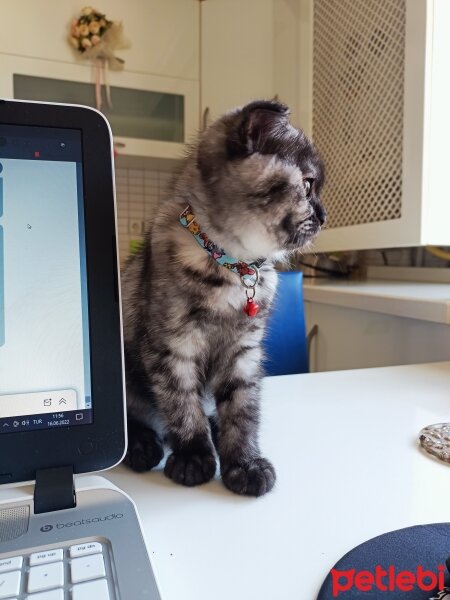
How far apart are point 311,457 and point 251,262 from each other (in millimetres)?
235

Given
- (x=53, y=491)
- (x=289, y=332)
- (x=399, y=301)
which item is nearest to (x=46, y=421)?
(x=53, y=491)

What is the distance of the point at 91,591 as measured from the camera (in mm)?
267

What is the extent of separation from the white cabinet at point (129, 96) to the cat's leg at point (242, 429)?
1423mm

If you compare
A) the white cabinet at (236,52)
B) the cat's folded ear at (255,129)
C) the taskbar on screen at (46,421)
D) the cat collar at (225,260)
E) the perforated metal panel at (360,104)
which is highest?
the white cabinet at (236,52)

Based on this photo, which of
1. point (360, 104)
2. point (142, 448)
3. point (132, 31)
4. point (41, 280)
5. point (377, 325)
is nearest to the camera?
point (41, 280)

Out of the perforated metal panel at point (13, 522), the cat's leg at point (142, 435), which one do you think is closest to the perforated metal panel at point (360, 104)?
the cat's leg at point (142, 435)

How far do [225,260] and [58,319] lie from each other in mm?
234

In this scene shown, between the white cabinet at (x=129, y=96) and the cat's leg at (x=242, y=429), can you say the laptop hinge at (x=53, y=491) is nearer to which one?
the cat's leg at (x=242, y=429)

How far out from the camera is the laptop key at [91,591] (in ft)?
0.86

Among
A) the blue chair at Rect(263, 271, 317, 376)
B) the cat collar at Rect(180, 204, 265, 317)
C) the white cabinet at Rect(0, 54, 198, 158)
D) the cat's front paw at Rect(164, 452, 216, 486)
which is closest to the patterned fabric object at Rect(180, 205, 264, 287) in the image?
the cat collar at Rect(180, 204, 265, 317)

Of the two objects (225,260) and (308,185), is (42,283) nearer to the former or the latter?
(225,260)

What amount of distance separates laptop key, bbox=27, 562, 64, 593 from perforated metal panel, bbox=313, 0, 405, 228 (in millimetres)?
1026

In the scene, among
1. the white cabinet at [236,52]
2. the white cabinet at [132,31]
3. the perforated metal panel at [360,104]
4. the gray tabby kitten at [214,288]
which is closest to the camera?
the gray tabby kitten at [214,288]

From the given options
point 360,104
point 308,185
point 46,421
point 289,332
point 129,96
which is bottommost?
point 289,332
